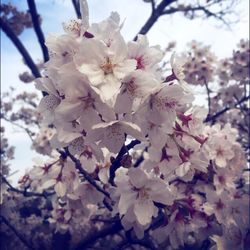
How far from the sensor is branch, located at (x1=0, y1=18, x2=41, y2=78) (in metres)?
4.67

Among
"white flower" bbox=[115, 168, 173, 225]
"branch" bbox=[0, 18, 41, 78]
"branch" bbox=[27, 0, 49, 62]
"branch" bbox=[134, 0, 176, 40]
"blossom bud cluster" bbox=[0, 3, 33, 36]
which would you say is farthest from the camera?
"blossom bud cluster" bbox=[0, 3, 33, 36]

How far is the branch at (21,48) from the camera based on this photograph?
467 centimetres

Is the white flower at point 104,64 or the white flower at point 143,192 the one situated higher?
the white flower at point 104,64

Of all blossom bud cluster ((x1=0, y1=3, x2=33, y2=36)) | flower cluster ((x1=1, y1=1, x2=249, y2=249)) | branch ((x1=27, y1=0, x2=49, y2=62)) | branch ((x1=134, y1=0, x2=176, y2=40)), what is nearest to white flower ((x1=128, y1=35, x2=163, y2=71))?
flower cluster ((x1=1, y1=1, x2=249, y2=249))

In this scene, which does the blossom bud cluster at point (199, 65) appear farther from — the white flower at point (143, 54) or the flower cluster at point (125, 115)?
the white flower at point (143, 54)

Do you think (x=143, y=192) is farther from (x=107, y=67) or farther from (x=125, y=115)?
(x=107, y=67)

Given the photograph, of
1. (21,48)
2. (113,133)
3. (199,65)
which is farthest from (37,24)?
(113,133)

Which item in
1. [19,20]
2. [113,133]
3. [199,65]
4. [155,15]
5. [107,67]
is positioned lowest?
[113,133]

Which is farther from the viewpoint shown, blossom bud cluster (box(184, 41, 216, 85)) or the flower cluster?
blossom bud cluster (box(184, 41, 216, 85))

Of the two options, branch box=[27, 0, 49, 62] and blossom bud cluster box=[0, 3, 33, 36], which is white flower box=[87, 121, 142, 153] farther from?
blossom bud cluster box=[0, 3, 33, 36]

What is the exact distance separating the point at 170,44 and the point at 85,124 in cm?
1009

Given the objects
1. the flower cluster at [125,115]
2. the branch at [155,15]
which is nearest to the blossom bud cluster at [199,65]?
the branch at [155,15]

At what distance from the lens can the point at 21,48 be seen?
Answer: 4.81 meters

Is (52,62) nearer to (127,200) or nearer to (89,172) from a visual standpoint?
(127,200)
